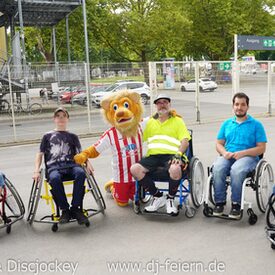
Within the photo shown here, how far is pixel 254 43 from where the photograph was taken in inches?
626

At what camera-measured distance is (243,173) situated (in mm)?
4512

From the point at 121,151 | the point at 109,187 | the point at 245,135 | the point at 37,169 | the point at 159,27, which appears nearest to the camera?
the point at 37,169

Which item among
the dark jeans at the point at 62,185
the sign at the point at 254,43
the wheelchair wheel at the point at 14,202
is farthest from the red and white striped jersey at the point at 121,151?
the sign at the point at 254,43

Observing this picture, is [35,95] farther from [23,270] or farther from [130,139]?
[23,270]

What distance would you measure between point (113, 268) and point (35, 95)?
1124 cm

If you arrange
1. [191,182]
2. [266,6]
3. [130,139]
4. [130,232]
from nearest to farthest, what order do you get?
[130,232] < [191,182] < [130,139] < [266,6]

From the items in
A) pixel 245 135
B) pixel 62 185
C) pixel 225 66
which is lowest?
pixel 62 185

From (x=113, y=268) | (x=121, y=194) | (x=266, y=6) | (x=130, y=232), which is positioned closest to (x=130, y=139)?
(x=121, y=194)

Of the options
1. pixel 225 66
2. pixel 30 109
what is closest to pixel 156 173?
pixel 30 109

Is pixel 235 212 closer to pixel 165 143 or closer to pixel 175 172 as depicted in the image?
pixel 175 172

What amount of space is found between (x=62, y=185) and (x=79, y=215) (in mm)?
375

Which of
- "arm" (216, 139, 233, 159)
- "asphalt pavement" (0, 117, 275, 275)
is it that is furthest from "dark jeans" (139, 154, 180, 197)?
"arm" (216, 139, 233, 159)

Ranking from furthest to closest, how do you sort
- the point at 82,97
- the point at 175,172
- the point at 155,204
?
the point at 82,97 → the point at 155,204 → the point at 175,172

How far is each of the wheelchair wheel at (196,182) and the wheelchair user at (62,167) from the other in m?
1.18
